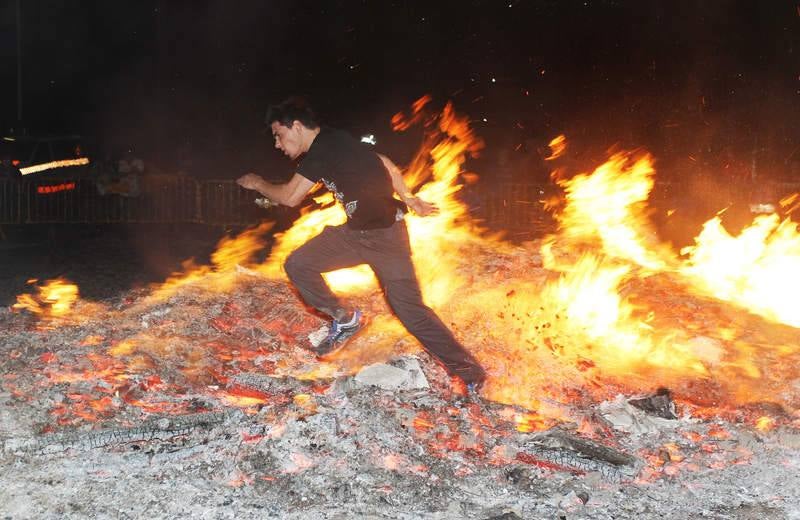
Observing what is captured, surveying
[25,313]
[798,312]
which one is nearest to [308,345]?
[25,313]

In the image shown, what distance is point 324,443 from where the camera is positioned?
13.6ft

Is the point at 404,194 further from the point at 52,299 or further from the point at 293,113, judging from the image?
the point at 52,299

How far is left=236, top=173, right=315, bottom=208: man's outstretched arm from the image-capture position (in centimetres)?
510

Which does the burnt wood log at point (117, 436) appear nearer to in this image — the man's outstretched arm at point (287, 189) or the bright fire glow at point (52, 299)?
the man's outstretched arm at point (287, 189)

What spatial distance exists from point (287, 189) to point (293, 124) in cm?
51

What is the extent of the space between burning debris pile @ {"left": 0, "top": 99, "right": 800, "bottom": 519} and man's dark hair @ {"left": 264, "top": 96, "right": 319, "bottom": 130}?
6.33 feet

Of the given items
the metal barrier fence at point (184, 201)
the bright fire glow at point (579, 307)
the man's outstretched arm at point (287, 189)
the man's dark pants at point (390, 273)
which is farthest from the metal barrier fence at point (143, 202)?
the man's outstretched arm at point (287, 189)

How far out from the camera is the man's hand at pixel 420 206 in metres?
5.57

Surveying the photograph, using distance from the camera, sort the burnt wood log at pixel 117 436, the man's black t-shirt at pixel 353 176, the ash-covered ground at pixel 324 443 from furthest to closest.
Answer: the man's black t-shirt at pixel 353 176
the burnt wood log at pixel 117 436
the ash-covered ground at pixel 324 443

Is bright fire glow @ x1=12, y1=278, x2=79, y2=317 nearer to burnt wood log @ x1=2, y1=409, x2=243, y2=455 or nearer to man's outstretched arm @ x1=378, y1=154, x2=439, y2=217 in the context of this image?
burnt wood log @ x1=2, y1=409, x2=243, y2=455

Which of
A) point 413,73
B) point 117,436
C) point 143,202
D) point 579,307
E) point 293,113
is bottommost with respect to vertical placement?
point 117,436

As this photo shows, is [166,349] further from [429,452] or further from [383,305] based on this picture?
[429,452]

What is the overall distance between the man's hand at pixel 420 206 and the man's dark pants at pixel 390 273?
0.88ft

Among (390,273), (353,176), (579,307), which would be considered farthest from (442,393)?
(579,307)
